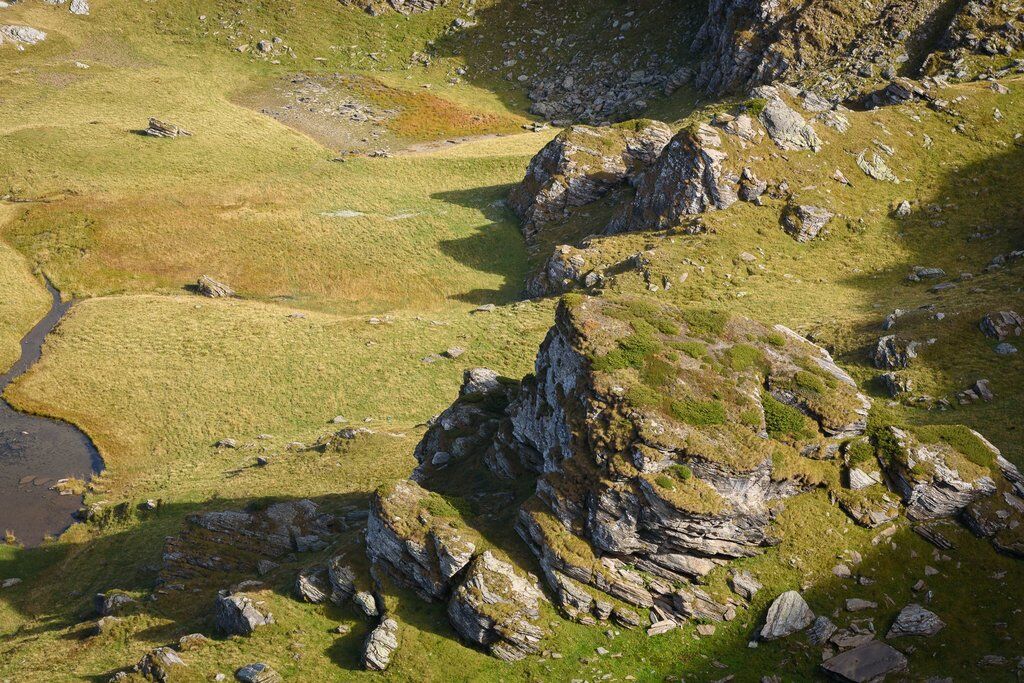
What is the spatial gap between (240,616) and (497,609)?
1074 centimetres

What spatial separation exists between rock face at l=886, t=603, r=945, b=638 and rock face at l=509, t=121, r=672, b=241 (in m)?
59.0

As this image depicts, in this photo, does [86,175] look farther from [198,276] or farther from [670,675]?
[670,675]

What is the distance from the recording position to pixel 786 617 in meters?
25.7

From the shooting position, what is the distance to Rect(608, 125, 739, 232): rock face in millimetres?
63438

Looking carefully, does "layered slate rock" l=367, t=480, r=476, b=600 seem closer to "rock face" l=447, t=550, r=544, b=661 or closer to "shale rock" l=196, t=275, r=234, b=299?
"rock face" l=447, t=550, r=544, b=661

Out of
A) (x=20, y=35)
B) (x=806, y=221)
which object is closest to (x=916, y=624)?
(x=806, y=221)

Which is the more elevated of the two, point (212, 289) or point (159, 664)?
point (159, 664)

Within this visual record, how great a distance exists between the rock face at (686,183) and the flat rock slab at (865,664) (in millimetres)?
45344

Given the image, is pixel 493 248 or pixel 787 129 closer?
pixel 787 129

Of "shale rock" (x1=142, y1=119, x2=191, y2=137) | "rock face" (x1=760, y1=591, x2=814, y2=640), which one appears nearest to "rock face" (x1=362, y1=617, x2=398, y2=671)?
"rock face" (x1=760, y1=591, x2=814, y2=640)

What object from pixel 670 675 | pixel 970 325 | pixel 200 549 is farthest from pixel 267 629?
pixel 970 325

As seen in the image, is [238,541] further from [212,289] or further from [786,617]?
[212,289]

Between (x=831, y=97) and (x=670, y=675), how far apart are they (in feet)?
239

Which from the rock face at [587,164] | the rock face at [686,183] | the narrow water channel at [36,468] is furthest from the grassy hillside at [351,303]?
the rock face at [587,164]
